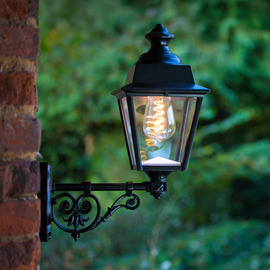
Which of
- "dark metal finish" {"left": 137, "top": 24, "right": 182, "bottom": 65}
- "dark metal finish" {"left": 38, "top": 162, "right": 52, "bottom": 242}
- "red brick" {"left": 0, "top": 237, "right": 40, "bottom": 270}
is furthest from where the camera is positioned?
"dark metal finish" {"left": 137, "top": 24, "right": 182, "bottom": 65}

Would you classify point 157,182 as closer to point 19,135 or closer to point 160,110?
point 160,110

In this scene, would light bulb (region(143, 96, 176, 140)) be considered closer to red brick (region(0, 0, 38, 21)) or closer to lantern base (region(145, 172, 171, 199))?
A: lantern base (region(145, 172, 171, 199))

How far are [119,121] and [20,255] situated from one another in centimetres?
405

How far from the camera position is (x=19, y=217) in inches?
28.7

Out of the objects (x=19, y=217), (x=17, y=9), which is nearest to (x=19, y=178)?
(x=19, y=217)

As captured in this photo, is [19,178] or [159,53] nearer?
[19,178]

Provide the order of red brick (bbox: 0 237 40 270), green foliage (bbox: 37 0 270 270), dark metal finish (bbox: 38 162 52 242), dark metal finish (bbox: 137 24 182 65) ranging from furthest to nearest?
green foliage (bbox: 37 0 270 270) → dark metal finish (bbox: 137 24 182 65) → dark metal finish (bbox: 38 162 52 242) → red brick (bbox: 0 237 40 270)

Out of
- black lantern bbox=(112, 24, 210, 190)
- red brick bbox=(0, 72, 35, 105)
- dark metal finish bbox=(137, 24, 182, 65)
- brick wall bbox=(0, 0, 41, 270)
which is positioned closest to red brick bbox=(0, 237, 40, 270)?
brick wall bbox=(0, 0, 41, 270)

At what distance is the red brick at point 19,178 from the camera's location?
71 centimetres

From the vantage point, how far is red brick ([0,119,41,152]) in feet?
2.37

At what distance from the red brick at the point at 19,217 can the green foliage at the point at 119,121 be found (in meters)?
3.22

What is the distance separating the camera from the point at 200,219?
5195 millimetres

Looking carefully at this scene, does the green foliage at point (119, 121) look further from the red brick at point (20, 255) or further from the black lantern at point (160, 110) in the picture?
the red brick at point (20, 255)

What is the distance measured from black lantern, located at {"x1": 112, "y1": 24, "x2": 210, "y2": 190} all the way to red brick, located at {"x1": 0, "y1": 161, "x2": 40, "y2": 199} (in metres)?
0.34
